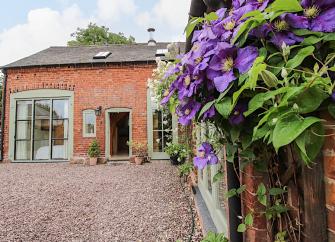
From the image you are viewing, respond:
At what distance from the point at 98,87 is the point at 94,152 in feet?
8.60

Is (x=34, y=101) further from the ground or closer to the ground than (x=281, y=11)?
further from the ground

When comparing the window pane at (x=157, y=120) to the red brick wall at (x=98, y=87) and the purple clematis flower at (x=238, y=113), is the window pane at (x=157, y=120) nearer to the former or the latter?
the red brick wall at (x=98, y=87)

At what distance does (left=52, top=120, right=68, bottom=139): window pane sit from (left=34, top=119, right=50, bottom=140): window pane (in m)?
0.26

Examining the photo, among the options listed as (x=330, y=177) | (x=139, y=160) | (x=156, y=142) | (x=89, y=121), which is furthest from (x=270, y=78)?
(x=89, y=121)

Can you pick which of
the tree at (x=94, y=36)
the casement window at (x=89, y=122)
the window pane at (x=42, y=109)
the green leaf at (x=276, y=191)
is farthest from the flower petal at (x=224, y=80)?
the tree at (x=94, y=36)

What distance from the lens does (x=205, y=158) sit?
1183 mm

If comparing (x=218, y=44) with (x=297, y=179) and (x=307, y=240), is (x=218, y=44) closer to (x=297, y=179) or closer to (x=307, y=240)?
(x=297, y=179)

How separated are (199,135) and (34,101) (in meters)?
8.97

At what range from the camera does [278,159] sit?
0.99 m

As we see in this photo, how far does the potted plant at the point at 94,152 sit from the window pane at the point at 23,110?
3.17 meters

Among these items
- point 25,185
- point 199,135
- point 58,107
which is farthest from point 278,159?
point 58,107

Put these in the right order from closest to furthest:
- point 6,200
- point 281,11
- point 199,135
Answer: point 281,11 < point 199,135 < point 6,200

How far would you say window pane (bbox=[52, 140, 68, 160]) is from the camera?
10383 millimetres

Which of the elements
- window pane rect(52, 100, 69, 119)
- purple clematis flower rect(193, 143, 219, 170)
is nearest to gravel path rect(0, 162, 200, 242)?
purple clematis flower rect(193, 143, 219, 170)
